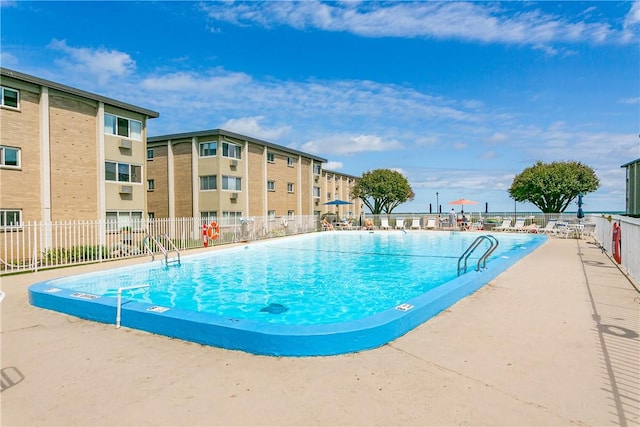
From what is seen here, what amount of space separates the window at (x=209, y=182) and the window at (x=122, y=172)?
5.90m

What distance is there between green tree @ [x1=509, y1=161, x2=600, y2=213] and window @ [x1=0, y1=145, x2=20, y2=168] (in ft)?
143

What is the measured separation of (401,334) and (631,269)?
749 cm

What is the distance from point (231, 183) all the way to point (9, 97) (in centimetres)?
1343

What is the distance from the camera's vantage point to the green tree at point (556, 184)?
38.4 meters

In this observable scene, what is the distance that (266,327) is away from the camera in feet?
14.8

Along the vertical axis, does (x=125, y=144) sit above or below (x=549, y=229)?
above

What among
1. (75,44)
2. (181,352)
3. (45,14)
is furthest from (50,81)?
(181,352)

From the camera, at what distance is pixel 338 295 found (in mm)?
9336

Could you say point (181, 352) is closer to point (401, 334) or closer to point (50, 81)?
point (401, 334)

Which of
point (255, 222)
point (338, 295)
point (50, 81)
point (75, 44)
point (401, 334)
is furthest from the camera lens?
point (255, 222)

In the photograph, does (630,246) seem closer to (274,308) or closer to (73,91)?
(274,308)

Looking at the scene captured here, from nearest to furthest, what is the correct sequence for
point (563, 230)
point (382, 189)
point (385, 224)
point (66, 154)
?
point (66, 154) → point (563, 230) → point (385, 224) → point (382, 189)

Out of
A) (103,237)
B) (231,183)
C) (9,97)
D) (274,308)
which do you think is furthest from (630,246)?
(231,183)

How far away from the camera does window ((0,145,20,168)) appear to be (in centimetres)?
1397
